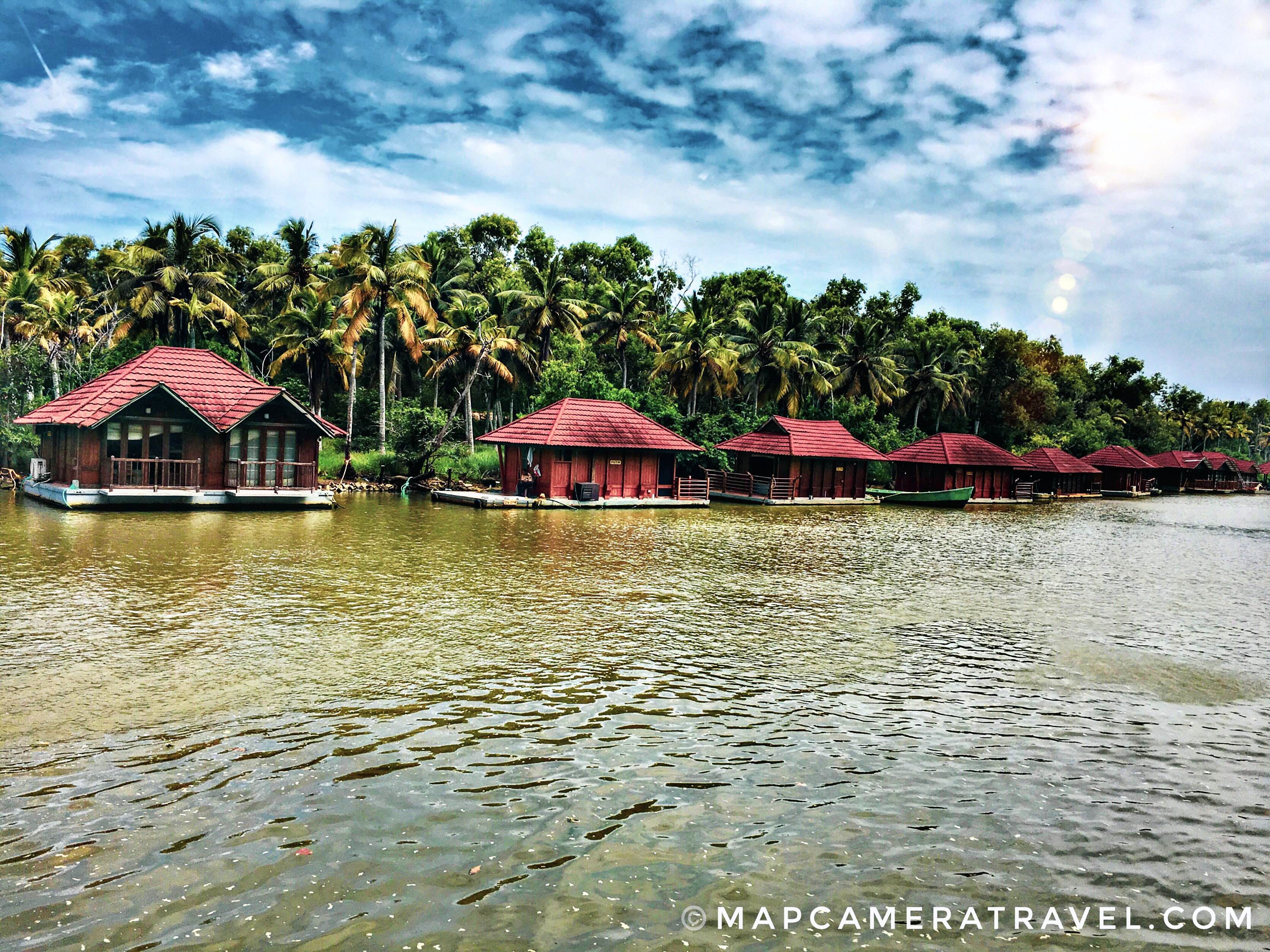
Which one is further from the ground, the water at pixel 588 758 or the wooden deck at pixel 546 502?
the wooden deck at pixel 546 502

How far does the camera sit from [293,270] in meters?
49.6

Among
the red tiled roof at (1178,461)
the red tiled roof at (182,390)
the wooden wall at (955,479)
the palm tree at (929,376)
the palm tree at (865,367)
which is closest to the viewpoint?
the red tiled roof at (182,390)

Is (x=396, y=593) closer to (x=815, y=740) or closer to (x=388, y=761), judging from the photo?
(x=388, y=761)

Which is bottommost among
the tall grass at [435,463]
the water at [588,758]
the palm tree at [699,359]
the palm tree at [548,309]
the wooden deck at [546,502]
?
the water at [588,758]

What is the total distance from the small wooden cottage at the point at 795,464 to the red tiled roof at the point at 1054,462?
70.5ft

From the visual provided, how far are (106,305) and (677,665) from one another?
52928 millimetres

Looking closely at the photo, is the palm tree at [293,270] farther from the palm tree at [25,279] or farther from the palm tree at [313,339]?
the palm tree at [25,279]

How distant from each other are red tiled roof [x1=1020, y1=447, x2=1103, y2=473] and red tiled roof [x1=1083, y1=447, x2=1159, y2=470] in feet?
25.9

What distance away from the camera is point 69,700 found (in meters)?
9.21

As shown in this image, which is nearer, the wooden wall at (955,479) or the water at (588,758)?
the water at (588,758)

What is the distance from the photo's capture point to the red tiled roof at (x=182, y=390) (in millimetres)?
29938

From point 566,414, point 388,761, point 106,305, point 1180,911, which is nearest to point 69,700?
point 388,761

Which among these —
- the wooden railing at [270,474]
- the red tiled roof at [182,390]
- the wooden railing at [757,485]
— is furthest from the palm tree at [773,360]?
the red tiled roof at [182,390]

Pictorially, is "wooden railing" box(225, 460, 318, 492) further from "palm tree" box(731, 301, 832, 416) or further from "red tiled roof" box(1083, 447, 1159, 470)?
"red tiled roof" box(1083, 447, 1159, 470)
